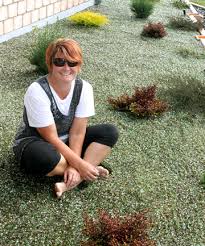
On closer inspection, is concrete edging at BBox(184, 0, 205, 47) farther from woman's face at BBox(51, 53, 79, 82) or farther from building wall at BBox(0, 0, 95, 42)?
woman's face at BBox(51, 53, 79, 82)

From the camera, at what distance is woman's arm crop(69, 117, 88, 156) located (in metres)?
3.74

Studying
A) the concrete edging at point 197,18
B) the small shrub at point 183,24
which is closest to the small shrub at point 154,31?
the concrete edging at point 197,18

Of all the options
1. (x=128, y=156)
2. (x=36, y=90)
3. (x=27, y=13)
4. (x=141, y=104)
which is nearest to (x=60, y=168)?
(x=36, y=90)

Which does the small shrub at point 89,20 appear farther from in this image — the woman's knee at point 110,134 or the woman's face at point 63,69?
the woman's face at point 63,69

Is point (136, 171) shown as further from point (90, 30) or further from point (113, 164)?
point (90, 30)

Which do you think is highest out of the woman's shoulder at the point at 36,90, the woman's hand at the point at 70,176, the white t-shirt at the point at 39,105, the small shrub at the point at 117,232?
the woman's shoulder at the point at 36,90

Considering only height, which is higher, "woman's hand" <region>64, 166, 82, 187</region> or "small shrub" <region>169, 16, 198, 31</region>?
"woman's hand" <region>64, 166, 82, 187</region>

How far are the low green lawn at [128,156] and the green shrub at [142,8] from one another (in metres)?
2.09

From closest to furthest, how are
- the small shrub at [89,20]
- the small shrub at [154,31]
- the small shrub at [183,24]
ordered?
the small shrub at [154,31] < the small shrub at [89,20] < the small shrub at [183,24]

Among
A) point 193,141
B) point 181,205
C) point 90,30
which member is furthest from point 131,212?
point 90,30

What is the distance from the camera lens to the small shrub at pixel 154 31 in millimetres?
8852

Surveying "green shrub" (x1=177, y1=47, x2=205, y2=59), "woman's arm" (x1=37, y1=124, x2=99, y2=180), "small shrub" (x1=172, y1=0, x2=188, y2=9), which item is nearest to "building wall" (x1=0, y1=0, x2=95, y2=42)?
"green shrub" (x1=177, y1=47, x2=205, y2=59)

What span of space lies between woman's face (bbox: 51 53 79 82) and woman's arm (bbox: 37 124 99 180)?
40 centimetres

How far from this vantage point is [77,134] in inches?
148
